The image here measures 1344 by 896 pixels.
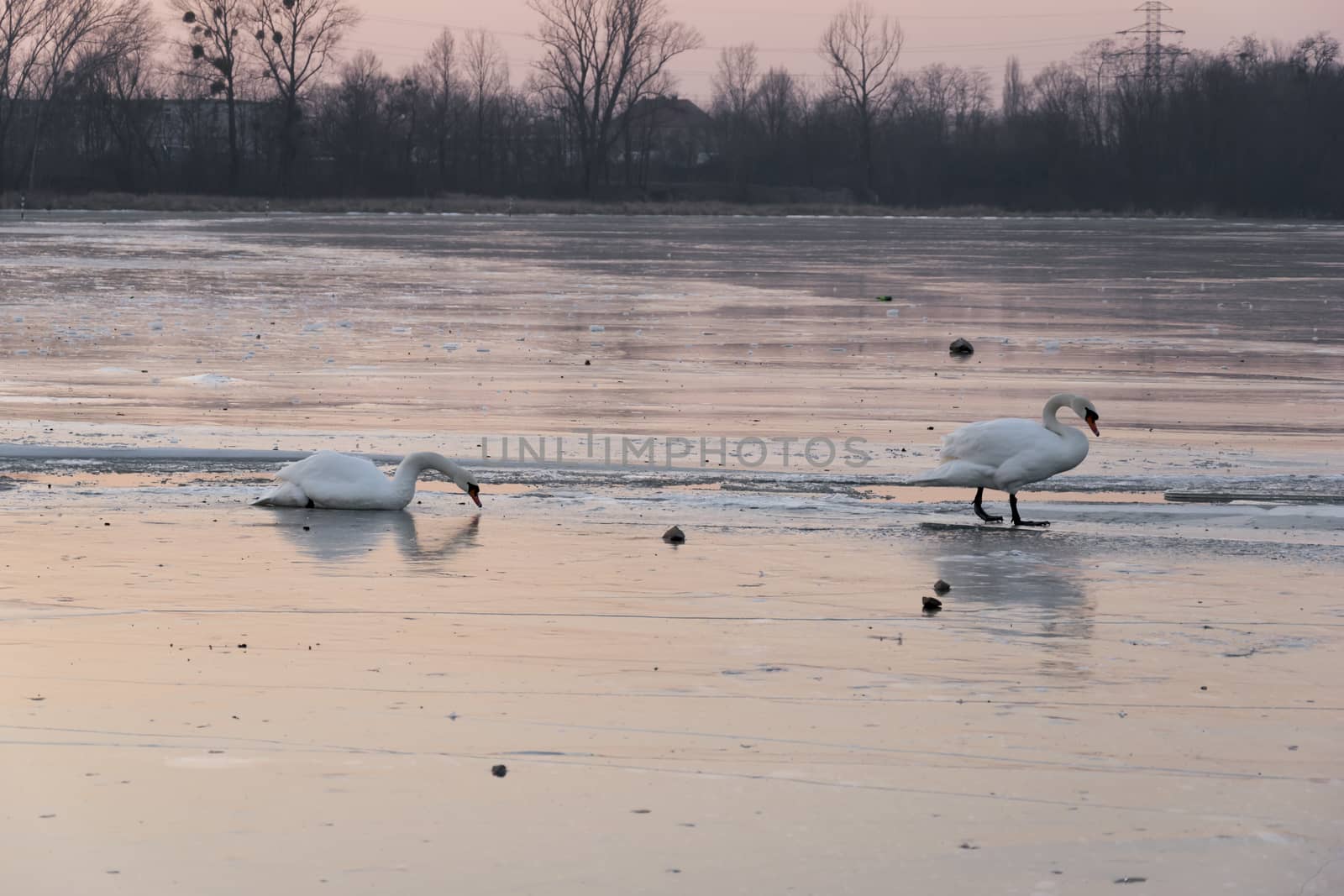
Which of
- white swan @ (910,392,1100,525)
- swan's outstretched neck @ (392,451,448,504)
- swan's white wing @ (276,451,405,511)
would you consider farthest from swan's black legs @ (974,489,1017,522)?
swan's white wing @ (276,451,405,511)

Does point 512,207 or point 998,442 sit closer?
point 998,442

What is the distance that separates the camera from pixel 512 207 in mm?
73312

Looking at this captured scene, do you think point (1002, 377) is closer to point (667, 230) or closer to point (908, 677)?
point (908, 677)

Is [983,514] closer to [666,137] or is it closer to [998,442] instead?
[998,442]

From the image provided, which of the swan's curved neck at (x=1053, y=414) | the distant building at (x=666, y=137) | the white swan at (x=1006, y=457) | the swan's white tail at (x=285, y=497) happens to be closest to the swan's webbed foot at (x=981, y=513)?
the white swan at (x=1006, y=457)

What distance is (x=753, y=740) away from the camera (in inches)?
210

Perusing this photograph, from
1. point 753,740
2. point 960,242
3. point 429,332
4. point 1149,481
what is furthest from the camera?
point 960,242

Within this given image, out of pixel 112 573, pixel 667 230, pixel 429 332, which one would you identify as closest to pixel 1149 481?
pixel 112 573

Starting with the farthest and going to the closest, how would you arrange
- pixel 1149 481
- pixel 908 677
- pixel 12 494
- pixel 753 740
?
pixel 1149 481
pixel 12 494
pixel 908 677
pixel 753 740

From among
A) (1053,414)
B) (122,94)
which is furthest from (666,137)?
(1053,414)

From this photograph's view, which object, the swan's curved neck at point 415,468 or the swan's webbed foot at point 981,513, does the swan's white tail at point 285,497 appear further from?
the swan's webbed foot at point 981,513

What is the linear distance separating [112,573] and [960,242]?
39.6 meters

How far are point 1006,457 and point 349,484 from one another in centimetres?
322

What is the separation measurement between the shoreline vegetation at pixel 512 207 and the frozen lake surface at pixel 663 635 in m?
53.4
